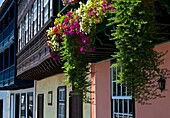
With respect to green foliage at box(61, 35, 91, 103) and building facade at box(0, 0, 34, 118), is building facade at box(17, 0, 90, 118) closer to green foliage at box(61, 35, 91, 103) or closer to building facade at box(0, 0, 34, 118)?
building facade at box(0, 0, 34, 118)

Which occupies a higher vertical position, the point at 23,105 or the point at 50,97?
the point at 50,97

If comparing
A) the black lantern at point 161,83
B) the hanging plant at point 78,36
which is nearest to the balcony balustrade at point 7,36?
the hanging plant at point 78,36

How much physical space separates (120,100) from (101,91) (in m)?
1.21

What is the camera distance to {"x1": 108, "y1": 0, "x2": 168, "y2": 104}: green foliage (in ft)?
16.2

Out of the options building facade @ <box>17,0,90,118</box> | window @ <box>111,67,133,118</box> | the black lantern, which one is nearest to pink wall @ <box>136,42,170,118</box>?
the black lantern

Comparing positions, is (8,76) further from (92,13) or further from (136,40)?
(136,40)

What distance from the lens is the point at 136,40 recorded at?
195 inches

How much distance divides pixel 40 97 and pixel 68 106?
17.2 ft

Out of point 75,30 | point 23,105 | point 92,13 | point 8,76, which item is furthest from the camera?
point 23,105

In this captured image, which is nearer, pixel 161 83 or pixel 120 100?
pixel 161 83

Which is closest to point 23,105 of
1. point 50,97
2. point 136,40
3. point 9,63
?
point 9,63

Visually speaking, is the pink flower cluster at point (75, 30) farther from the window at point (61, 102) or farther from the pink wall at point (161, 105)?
the window at point (61, 102)

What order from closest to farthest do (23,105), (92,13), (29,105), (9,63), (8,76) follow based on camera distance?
(92,13) → (8,76) → (29,105) → (9,63) → (23,105)

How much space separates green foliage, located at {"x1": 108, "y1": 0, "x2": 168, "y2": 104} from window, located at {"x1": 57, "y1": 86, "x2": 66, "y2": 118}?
9.45 m
